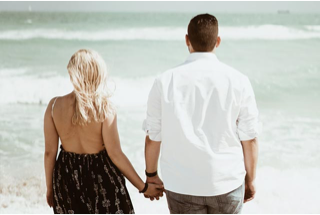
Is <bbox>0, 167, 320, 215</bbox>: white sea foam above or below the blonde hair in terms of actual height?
below

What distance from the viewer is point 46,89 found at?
8.80m

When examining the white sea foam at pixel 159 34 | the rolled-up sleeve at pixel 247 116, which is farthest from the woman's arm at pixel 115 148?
the white sea foam at pixel 159 34

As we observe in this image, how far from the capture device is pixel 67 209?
2.06m

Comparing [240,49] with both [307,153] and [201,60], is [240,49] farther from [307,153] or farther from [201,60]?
[201,60]

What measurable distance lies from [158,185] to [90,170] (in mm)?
427

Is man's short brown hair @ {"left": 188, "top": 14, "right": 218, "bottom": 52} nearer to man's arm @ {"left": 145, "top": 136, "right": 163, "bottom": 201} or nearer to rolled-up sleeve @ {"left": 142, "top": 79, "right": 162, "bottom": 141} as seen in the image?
rolled-up sleeve @ {"left": 142, "top": 79, "right": 162, "bottom": 141}

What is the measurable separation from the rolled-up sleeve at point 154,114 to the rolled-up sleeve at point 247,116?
0.39m

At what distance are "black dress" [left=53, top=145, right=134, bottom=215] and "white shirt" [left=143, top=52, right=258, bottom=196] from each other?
0.42 m

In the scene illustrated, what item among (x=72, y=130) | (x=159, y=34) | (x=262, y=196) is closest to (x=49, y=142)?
(x=72, y=130)

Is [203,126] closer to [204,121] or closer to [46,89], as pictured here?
[204,121]

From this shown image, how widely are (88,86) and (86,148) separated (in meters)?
0.34

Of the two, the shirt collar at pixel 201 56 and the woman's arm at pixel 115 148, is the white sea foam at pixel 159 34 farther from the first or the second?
the shirt collar at pixel 201 56

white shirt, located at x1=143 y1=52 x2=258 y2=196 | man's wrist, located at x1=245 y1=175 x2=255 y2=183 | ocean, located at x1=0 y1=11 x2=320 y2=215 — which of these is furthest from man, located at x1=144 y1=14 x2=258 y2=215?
ocean, located at x1=0 y1=11 x2=320 y2=215

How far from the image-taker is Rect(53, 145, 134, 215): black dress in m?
2.01
